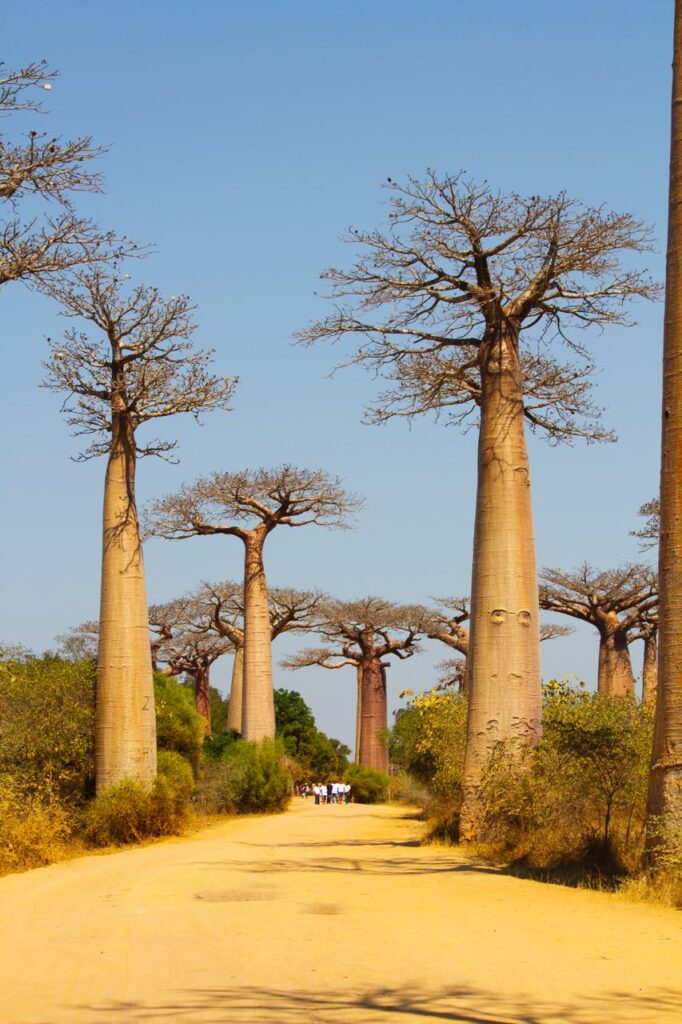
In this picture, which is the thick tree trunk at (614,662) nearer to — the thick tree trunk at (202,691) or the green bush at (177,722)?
the green bush at (177,722)

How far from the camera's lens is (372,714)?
34.9m

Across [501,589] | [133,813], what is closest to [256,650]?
[133,813]

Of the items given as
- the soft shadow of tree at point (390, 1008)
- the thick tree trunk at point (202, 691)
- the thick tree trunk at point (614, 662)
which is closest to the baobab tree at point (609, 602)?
the thick tree trunk at point (614, 662)

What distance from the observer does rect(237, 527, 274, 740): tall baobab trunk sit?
22781 mm

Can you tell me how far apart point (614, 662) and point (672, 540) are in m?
20.0

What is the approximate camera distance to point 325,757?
3144cm

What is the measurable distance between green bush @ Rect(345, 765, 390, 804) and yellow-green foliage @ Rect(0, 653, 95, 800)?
1778cm

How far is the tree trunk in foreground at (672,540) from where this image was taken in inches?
311

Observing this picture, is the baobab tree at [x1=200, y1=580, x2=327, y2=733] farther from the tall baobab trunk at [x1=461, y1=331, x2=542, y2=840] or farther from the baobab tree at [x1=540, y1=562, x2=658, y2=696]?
the tall baobab trunk at [x1=461, y1=331, x2=542, y2=840]

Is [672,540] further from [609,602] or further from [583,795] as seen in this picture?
[609,602]

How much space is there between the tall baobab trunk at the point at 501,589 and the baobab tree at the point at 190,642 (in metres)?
18.6

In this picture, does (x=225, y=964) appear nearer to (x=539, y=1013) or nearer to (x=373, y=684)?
(x=539, y=1013)

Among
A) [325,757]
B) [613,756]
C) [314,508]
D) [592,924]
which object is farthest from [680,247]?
[325,757]

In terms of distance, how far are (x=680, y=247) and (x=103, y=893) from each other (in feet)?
19.6
